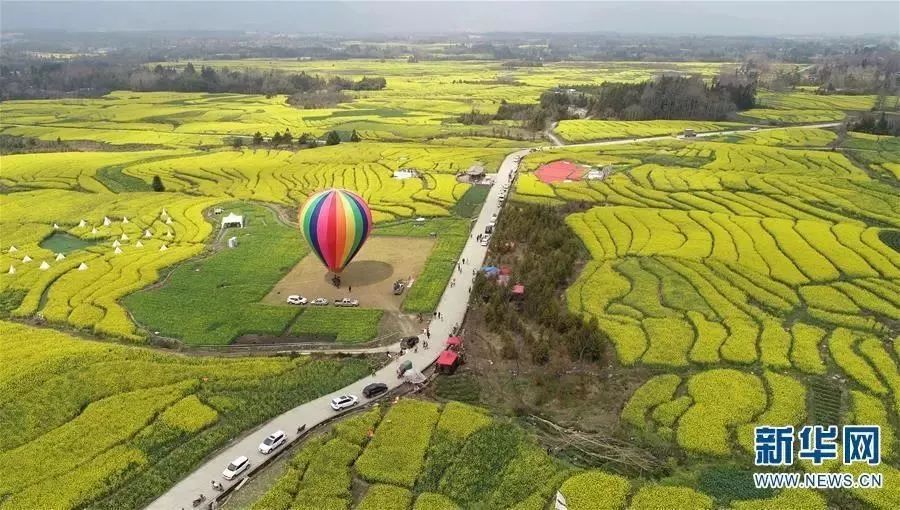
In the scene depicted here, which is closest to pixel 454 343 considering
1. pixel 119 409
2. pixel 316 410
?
pixel 316 410

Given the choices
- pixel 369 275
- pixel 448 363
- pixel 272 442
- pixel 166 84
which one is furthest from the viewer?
pixel 166 84

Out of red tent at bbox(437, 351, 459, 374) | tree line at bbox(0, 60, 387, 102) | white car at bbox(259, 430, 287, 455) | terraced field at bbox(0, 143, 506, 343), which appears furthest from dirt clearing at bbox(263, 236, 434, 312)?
tree line at bbox(0, 60, 387, 102)

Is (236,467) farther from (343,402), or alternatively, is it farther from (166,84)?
(166,84)

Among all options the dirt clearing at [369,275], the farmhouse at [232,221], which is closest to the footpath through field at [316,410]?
the dirt clearing at [369,275]

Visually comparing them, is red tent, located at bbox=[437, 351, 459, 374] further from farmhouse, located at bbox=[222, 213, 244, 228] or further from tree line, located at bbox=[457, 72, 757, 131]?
tree line, located at bbox=[457, 72, 757, 131]

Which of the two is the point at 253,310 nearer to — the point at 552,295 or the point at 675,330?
the point at 552,295

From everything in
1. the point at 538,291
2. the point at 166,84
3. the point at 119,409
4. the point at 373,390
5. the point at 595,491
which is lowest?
the point at 119,409
